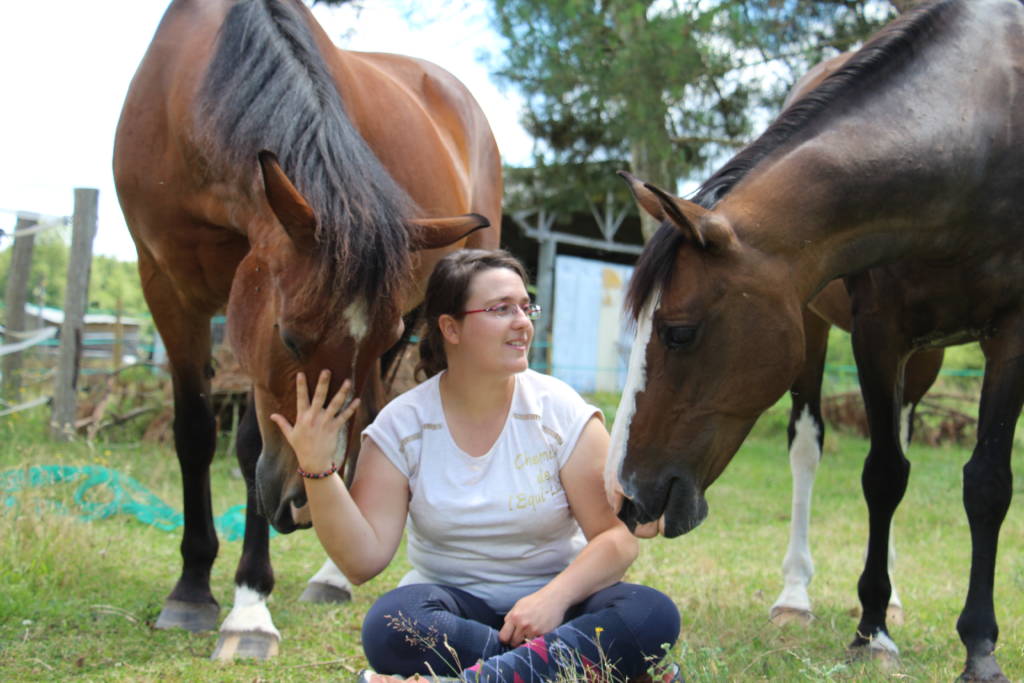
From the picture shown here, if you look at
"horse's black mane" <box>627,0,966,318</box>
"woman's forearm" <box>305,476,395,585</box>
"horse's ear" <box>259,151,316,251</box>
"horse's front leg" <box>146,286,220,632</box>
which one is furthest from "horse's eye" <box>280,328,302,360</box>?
"horse's front leg" <box>146,286,220,632</box>

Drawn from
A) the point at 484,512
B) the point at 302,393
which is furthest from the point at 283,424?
the point at 484,512

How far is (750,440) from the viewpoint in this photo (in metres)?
10.6

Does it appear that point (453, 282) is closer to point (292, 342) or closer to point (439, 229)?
point (439, 229)

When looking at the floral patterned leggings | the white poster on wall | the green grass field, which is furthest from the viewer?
the white poster on wall

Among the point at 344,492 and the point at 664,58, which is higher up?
the point at 664,58

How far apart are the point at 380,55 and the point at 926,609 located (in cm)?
358

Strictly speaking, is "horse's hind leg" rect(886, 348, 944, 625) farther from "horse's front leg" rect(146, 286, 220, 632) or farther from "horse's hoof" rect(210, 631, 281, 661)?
"horse's front leg" rect(146, 286, 220, 632)

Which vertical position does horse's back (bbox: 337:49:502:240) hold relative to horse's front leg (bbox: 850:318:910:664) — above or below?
above

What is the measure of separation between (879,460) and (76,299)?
629 cm

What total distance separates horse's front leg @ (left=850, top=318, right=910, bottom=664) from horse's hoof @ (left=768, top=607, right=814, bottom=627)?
437mm

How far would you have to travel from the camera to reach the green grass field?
9.06ft

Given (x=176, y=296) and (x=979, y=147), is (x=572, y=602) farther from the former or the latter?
(x=176, y=296)

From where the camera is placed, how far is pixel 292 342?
2.33 metres

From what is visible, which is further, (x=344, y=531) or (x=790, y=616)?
(x=790, y=616)
